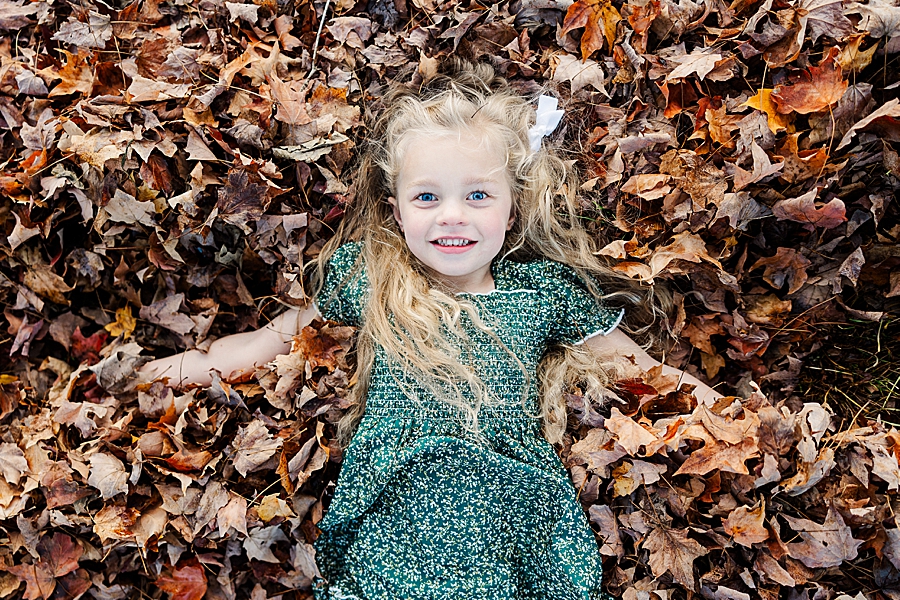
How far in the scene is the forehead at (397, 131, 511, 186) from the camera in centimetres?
288

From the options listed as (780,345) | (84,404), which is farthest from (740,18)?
(84,404)

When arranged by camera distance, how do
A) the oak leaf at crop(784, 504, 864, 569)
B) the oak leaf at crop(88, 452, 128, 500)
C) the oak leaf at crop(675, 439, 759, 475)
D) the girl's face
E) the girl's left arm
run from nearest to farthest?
1. the oak leaf at crop(784, 504, 864, 569)
2. the oak leaf at crop(675, 439, 759, 475)
3. the oak leaf at crop(88, 452, 128, 500)
4. the girl's face
5. the girl's left arm

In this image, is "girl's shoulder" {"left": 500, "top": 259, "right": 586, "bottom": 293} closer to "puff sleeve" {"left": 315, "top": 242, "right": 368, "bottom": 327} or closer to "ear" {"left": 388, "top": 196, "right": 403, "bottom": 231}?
"ear" {"left": 388, "top": 196, "right": 403, "bottom": 231}

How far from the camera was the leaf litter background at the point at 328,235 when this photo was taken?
2707 mm

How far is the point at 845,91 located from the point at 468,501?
2.17 meters

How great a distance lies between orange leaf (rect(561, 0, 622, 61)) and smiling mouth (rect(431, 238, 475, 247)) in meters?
1.00

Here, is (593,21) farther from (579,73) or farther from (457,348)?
(457,348)

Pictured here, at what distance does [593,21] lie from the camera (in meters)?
3.04

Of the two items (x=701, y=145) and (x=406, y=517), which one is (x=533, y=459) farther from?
(x=701, y=145)

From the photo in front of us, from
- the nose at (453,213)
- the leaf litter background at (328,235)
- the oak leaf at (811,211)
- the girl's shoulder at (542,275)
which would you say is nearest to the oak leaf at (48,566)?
the leaf litter background at (328,235)

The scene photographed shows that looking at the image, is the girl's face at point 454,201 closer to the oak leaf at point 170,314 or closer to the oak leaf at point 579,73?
the oak leaf at point 579,73

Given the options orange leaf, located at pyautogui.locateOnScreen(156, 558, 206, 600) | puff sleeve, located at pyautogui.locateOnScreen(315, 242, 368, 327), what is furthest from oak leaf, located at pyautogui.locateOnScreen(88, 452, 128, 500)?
puff sleeve, located at pyautogui.locateOnScreen(315, 242, 368, 327)

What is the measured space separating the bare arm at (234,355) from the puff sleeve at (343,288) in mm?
70

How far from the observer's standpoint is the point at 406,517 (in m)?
2.88
